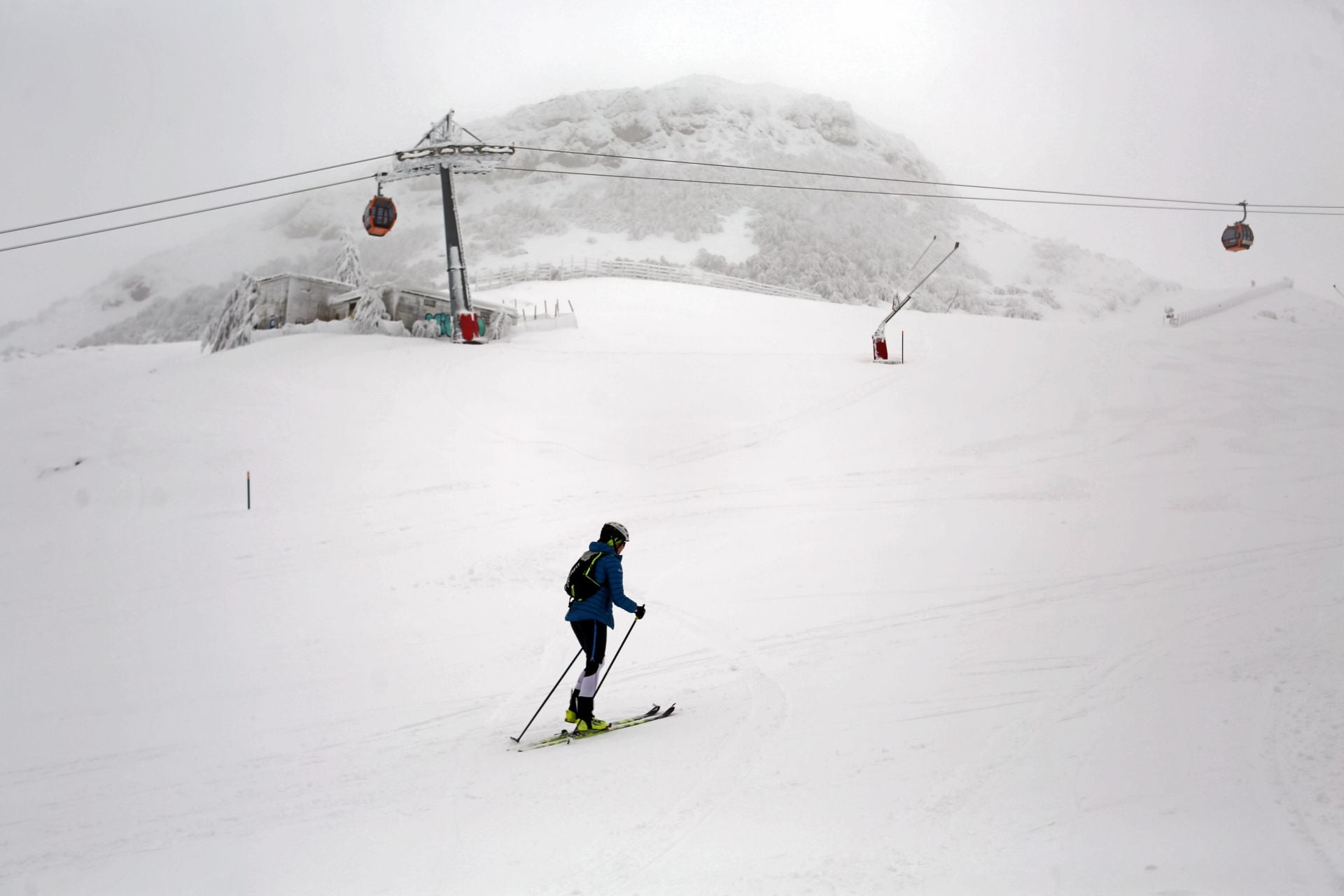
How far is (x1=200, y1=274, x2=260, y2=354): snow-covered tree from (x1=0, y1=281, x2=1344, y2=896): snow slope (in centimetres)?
411

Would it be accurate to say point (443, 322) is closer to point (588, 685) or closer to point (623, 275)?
point (623, 275)

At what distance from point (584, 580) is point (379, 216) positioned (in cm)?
1933

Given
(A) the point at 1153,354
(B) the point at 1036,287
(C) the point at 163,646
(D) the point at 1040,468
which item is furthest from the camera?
(B) the point at 1036,287

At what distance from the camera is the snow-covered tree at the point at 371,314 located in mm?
26906

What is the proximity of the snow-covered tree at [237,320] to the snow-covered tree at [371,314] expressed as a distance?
129 inches

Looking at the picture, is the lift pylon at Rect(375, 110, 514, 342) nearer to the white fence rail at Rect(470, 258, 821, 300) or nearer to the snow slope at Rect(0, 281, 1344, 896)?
the snow slope at Rect(0, 281, 1344, 896)

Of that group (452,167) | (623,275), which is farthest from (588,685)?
(623,275)

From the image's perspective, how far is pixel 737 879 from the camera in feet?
16.5

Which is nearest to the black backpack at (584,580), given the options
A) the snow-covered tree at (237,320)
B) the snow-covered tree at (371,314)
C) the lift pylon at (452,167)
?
the lift pylon at (452,167)

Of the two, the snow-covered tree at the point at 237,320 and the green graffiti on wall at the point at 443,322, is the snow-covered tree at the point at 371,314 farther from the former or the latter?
the snow-covered tree at the point at 237,320

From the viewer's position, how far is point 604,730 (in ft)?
24.3

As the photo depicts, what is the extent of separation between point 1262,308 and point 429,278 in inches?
1647

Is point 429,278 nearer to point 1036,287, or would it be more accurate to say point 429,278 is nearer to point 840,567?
point 1036,287

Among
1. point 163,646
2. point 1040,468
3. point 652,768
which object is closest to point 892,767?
point 652,768
